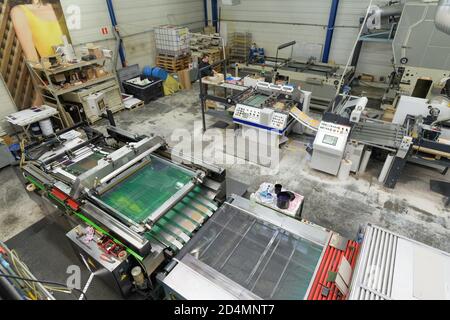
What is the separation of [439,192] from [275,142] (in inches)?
96.3

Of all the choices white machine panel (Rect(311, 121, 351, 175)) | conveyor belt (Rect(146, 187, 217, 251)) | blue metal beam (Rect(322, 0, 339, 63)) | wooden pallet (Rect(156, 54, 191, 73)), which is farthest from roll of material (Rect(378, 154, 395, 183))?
wooden pallet (Rect(156, 54, 191, 73))

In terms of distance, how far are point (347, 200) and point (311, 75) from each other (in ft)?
11.1

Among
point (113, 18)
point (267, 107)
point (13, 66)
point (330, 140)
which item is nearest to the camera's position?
point (330, 140)

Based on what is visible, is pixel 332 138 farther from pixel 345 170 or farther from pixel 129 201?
pixel 129 201

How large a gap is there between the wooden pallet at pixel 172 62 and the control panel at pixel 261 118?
13.0 ft

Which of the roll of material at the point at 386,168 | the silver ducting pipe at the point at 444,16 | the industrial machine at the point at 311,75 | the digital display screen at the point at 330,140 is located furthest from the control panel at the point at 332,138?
the industrial machine at the point at 311,75

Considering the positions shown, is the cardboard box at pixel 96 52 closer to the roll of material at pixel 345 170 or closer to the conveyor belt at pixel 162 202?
the conveyor belt at pixel 162 202

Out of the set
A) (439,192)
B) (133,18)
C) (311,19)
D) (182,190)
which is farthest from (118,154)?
(311,19)

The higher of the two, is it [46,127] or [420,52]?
[420,52]

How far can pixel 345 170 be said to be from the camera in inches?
152

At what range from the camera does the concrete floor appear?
10.5ft

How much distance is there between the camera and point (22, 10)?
4797 millimetres

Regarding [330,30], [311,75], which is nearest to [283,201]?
[311,75]

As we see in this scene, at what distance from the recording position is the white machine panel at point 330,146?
11.9ft
